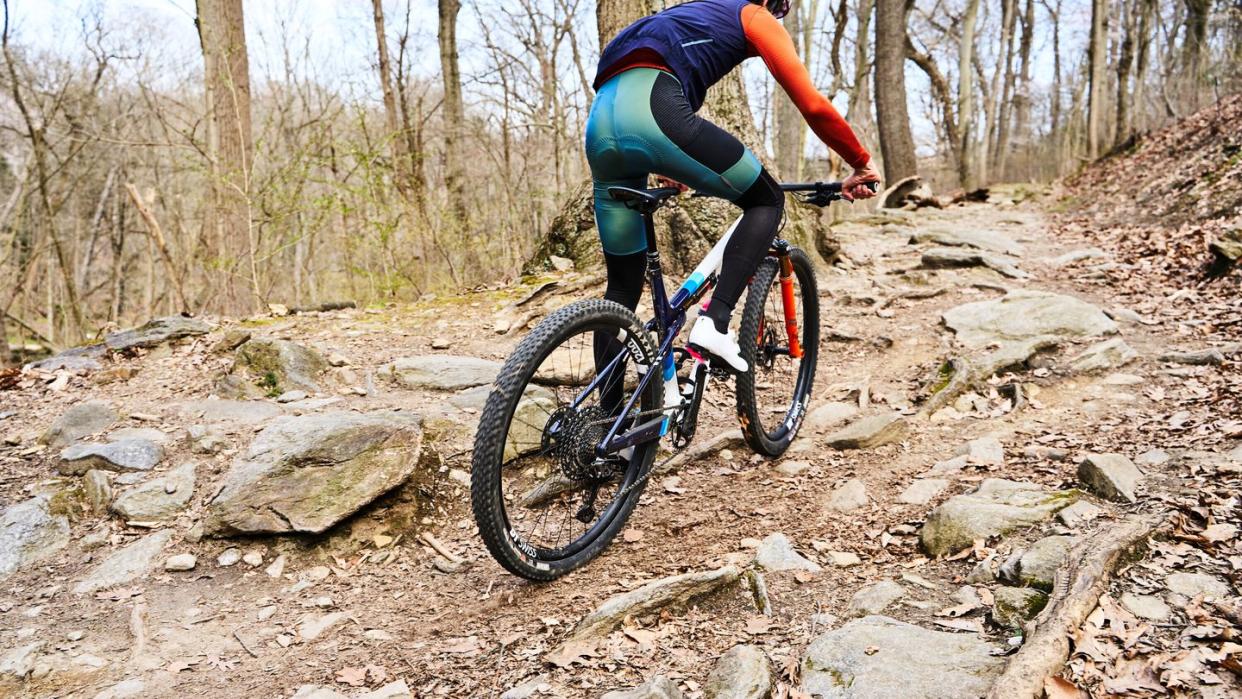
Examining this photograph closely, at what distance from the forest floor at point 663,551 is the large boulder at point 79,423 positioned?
0.08 m

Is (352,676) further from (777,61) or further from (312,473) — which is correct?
(777,61)

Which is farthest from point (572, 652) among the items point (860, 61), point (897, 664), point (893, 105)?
point (860, 61)

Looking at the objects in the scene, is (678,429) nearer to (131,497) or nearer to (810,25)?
(131,497)

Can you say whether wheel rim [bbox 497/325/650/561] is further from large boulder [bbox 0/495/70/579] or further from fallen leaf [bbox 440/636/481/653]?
large boulder [bbox 0/495/70/579]

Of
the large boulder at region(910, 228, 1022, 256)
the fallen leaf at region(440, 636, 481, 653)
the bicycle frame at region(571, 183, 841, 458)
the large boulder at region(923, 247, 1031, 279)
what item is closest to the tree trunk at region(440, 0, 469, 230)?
the large boulder at region(910, 228, 1022, 256)

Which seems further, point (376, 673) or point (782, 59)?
A: point (782, 59)

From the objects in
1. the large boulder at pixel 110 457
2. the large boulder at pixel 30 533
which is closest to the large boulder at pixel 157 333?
the large boulder at pixel 110 457

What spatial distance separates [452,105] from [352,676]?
38.1 feet

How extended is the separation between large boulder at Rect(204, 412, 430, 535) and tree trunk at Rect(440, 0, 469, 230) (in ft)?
27.6

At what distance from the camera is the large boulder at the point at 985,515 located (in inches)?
107

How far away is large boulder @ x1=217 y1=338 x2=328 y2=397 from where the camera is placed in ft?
14.9

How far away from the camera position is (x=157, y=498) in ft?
11.7

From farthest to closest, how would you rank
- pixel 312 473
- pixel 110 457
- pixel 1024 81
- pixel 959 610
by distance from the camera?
1. pixel 1024 81
2. pixel 110 457
3. pixel 312 473
4. pixel 959 610

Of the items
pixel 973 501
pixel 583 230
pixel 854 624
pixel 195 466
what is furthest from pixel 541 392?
pixel 583 230
